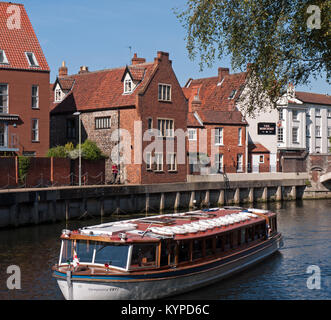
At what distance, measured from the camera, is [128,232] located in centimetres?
2202

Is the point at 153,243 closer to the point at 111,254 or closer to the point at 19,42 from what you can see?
the point at 111,254

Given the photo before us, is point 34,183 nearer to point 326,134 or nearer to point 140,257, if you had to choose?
point 140,257

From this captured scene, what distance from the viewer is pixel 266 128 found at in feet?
241

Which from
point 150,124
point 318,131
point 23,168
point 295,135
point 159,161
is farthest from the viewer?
point 318,131

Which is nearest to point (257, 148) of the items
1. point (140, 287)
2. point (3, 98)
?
point (3, 98)

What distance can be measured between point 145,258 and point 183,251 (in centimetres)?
227

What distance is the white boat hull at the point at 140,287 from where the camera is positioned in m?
20.0

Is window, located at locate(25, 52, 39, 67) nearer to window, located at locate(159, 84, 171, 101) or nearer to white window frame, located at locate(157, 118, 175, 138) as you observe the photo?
window, located at locate(159, 84, 171, 101)

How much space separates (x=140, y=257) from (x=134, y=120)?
113ft

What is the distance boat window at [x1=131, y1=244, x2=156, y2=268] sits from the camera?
20.8 metres

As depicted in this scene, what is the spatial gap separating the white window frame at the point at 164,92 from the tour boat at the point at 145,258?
3084 centimetres

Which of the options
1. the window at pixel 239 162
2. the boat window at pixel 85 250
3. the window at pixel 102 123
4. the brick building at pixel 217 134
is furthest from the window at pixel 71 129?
the boat window at pixel 85 250

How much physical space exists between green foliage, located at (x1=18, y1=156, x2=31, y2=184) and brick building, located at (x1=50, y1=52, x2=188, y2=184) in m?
12.2

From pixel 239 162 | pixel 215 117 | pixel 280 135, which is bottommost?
pixel 239 162
